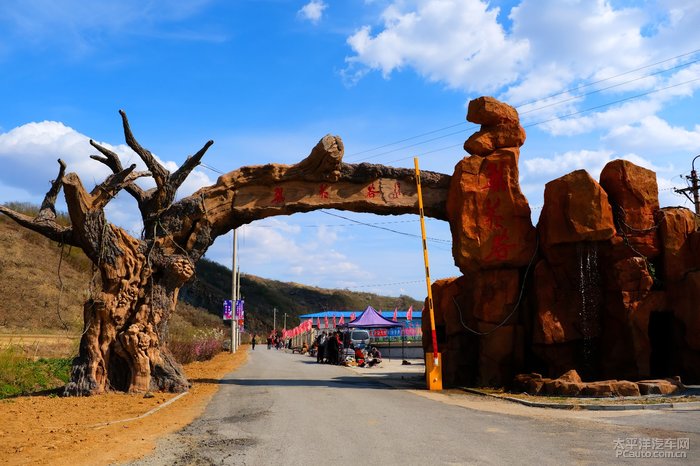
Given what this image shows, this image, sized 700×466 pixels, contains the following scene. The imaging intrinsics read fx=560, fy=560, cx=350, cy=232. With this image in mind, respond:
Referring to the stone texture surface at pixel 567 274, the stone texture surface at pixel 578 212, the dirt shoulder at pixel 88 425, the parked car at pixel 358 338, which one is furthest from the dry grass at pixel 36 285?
the stone texture surface at pixel 578 212

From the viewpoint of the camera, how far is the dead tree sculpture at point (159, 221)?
1280 cm

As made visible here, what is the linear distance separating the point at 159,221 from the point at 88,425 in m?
6.68

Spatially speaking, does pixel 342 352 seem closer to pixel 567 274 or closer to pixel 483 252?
pixel 483 252

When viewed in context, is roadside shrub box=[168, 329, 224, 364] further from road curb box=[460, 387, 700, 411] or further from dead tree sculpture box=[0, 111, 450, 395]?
road curb box=[460, 387, 700, 411]

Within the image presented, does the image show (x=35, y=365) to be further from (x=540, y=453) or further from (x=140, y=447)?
(x=540, y=453)

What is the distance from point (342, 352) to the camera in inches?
1163

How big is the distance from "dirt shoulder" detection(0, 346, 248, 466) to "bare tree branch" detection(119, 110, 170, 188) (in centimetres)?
526

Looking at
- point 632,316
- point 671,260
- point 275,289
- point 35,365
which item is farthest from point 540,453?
point 275,289

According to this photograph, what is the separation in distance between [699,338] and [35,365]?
58.2 feet

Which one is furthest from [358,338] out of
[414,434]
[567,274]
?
[414,434]

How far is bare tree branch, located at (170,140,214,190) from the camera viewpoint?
544 inches

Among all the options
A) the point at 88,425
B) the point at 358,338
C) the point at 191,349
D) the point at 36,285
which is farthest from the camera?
the point at 36,285

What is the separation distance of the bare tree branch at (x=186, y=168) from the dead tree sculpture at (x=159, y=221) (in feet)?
0.08

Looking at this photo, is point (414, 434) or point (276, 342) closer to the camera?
point (414, 434)
